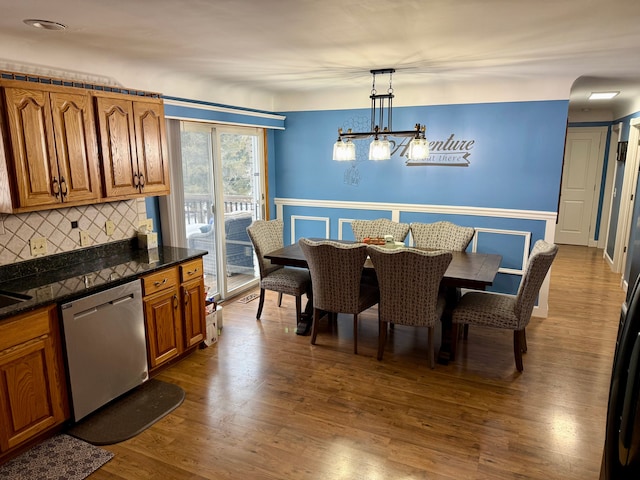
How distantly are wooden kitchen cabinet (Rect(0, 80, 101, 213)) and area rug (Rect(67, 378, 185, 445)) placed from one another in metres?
1.37

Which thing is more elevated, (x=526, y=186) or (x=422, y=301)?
(x=526, y=186)

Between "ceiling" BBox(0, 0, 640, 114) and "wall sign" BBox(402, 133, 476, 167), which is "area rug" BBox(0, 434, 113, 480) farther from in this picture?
"wall sign" BBox(402, 133, 476, 167)

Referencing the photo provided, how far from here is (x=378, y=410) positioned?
2.84m

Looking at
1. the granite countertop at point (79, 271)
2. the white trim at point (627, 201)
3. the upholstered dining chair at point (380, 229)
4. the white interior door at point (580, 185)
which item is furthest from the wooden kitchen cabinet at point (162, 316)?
the white interior door at point (580, 185)

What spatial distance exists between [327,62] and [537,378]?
295 centimetres

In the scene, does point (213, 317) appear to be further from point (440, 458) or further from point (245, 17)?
point (245, 17)

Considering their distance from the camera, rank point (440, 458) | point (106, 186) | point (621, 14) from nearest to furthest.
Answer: point (621, 14), point (440, 458), point (106, 186)

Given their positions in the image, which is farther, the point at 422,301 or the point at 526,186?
the point at 526,186

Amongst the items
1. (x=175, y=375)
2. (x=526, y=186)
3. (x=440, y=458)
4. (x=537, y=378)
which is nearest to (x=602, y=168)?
(x=526, y=186)

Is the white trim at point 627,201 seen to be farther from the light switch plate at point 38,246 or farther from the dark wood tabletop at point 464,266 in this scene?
the light switch plate at point 38,246

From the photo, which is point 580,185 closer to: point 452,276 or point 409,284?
point 452,276

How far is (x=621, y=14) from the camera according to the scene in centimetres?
223

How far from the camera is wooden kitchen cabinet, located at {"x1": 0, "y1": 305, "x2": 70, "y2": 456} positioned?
2.22m

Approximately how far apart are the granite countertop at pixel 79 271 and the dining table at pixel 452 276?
2.87ft
